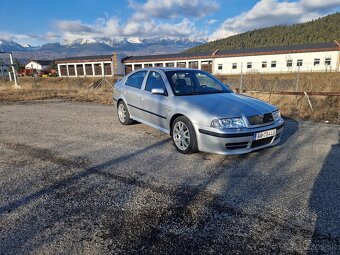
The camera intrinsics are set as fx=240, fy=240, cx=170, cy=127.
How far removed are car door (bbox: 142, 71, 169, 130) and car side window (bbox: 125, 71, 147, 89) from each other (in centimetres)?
30

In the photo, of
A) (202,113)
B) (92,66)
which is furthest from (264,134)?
(92,66)

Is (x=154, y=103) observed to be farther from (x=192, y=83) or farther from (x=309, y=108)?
(x=309, y=108)

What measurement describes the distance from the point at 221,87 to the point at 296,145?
6.54 ft

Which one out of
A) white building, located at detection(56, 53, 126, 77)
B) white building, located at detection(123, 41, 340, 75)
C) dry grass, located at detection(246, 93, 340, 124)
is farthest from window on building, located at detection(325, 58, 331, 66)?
dry grass, located at detection(246, 93, 340, 124)

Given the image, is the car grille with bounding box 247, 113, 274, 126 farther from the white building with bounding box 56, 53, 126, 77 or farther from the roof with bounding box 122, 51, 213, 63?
the white building with bounding box 56, 53, 126, 77

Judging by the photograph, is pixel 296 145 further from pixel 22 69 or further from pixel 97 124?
pixel 22 69

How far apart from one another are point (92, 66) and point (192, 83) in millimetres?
57452

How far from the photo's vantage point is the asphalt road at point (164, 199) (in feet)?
7.35

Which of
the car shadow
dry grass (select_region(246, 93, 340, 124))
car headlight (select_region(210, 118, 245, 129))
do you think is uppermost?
car headlight (select_region(210, 118, 245, 129))

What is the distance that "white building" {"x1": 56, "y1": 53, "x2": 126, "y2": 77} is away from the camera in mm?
55878

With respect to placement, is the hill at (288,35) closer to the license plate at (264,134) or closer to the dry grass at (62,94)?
the dry grass at (62,94)

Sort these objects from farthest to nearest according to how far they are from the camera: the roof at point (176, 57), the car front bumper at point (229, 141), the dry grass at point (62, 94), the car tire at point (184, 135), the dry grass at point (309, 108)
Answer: the roof at point (176, 57) → the dry grass at point (62, 94) → the dry grass at point (309, 108) → the car tire at point (184, 135) → the car front bumper at point (229, 141)

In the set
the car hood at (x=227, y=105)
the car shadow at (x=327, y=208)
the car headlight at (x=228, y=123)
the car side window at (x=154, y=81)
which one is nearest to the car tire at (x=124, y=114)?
the car side window at (x=154, y=81)

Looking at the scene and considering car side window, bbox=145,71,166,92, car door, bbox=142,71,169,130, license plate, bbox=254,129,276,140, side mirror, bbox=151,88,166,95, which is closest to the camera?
license plate, bbox=254,129,276,140
